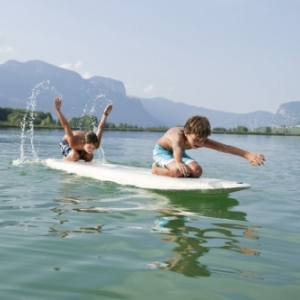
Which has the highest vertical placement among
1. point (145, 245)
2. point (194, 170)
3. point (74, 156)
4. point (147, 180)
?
point (194, 170)

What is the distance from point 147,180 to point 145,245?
3.68 meters

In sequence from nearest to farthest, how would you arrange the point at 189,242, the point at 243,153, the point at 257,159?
the point at 189,242 < the point at 257,159 < the point at 243,153

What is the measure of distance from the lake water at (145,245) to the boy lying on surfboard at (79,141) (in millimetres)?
2805

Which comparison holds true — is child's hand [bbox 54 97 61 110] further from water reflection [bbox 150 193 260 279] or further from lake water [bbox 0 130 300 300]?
water reflection [bbox 150 193 260 279]

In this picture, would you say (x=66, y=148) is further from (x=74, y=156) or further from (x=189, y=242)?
(x=189, y=242)

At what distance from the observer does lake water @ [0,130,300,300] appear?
3393mm

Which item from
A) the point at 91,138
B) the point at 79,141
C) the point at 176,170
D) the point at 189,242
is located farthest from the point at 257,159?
the point at 79,141

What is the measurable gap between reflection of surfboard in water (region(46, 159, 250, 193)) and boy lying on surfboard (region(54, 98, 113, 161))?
1.25 feet

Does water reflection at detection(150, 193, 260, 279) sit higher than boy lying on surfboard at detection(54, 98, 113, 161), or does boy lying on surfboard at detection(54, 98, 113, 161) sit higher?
boy lying on surfboard at detection(54, 98, 113, 161)

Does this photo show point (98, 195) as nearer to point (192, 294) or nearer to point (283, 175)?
point (192, 294)

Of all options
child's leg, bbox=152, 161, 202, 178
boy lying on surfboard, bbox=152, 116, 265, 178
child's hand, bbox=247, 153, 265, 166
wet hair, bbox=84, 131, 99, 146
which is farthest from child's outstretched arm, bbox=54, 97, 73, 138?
child's hand, bbox=247, 153, 265, 166

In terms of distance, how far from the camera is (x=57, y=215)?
5.75 m

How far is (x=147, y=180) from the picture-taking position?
26.7 ft

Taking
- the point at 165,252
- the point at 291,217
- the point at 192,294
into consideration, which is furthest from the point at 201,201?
the point at 192,294
